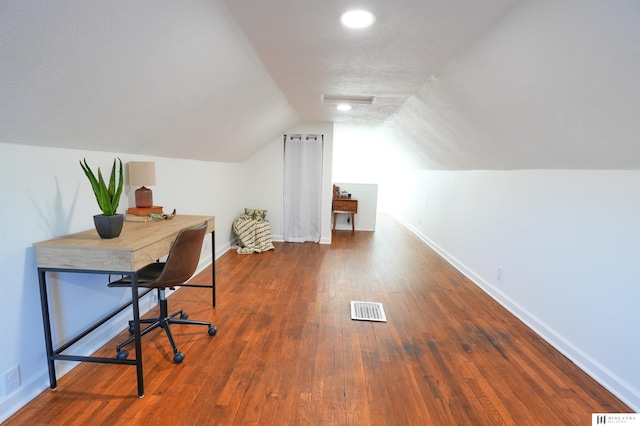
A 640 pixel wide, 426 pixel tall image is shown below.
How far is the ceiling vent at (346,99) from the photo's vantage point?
11.9 ft

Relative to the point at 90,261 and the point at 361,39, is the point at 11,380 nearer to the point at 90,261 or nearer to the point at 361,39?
the point at 90,261

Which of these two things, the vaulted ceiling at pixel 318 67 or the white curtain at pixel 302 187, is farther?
the white curtain at pixel 302 187

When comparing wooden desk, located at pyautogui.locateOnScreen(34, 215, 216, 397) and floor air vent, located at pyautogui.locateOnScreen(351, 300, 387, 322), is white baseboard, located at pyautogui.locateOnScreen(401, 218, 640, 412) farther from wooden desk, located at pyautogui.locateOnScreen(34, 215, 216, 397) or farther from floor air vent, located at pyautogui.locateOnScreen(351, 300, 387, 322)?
wooden desk, located at pyautogui.locateOnScreen(34, 215, 216, 397)

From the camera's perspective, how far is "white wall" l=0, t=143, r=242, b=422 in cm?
159

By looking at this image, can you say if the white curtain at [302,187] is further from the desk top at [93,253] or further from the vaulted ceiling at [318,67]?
the desk top at [93,253]

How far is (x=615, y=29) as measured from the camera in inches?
50.8

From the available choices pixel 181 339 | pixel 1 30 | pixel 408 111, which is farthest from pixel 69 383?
pixel 408 111

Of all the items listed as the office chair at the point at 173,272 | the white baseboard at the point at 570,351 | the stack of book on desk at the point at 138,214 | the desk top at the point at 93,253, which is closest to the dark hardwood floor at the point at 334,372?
→ the white baseboard at the point at 570,351

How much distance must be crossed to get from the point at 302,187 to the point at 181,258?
347 cm

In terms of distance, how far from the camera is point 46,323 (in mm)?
1718

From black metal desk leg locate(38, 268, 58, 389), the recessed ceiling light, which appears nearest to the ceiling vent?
the recessed ceiling light

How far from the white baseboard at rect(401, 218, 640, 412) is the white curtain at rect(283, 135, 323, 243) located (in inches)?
110

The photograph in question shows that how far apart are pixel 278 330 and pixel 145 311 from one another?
126 centimetres

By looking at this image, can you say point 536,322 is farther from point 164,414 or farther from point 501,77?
point 164,414
